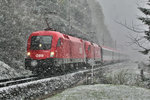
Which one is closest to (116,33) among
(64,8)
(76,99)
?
(64,8)

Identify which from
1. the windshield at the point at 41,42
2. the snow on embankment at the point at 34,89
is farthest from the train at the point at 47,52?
the snow on embankment at the point at 34,89

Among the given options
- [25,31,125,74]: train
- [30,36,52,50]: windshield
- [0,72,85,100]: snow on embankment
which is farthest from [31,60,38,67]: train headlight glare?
[0,72,85,100]: snow on embankment

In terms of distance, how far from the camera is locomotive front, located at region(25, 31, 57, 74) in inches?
609

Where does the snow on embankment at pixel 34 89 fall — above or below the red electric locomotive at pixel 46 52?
below

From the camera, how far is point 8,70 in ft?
59.5

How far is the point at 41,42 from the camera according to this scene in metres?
16.4

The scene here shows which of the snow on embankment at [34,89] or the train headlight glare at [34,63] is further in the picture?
the train headlight glare at [34,63]

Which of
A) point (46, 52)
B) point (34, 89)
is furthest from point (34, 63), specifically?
point (34, 89)

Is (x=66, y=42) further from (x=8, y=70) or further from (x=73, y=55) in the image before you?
(x=8, y=70)

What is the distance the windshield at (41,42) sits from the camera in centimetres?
1611

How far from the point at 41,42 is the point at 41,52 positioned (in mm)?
899

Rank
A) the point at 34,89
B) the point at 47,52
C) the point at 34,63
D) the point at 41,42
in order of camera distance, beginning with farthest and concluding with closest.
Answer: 1. the point at 41,42
2. the point at 47,52
3. the point at 34,63
4. the point at 34,89

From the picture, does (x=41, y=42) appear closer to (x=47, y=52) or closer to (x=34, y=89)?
(x=47, y=52)

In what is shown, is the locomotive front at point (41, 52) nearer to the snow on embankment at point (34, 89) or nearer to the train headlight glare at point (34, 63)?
the train headlight glare at point (34, 63)
